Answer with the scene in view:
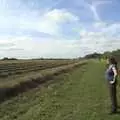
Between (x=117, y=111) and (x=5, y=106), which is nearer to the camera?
(x=117, y=111)

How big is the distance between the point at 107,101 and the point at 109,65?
3.83 meters

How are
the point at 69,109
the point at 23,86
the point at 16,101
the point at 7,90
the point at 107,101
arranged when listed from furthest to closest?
the point at 23,86
the point at 7,90
the point at 16,101
the point at 107,101
the point at 69,109

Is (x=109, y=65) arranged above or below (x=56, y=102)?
above

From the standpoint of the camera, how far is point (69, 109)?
50.4ft

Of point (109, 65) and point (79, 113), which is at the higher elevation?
point (109, 65)

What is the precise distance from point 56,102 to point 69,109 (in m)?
2.70

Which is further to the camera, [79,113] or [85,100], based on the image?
[85,100]

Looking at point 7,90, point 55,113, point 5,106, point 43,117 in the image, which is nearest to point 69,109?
point 55,113

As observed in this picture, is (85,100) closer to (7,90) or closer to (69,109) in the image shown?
(69,109)

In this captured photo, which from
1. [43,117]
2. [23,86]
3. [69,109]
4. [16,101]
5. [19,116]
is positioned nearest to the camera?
[43,117]

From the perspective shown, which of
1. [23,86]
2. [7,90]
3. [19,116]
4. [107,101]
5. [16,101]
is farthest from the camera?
[23,86]

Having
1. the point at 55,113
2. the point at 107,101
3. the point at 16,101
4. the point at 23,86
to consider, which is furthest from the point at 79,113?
the point at 23,86

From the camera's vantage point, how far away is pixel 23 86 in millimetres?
29094

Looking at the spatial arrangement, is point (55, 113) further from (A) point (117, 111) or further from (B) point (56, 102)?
(B) point (56, 102)
